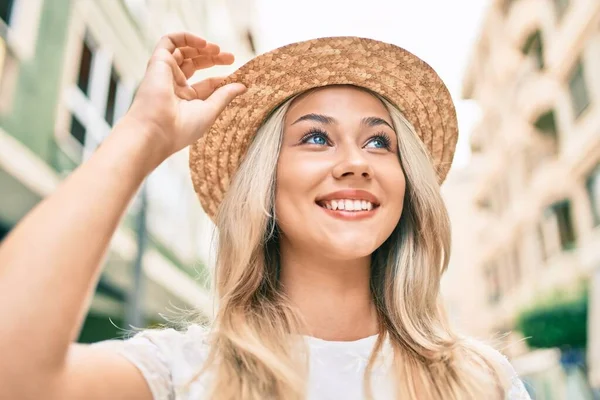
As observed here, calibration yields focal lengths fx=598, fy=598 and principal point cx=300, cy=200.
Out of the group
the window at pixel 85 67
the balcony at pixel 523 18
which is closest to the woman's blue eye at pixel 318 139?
the window at pixel 85 67

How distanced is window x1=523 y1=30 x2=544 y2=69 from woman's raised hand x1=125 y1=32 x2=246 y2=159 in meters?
16.9

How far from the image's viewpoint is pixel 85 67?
791 centimetres

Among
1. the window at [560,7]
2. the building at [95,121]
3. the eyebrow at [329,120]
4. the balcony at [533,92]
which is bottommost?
the eyebrow at [329,120]

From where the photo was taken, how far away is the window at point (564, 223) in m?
15.6

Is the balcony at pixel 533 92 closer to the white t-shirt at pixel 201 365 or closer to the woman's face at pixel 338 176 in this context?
the woman's face at pixel 338 176

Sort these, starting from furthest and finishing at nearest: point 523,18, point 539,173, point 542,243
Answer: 1. point 523,18
2. point 542,243
3. point 539,173

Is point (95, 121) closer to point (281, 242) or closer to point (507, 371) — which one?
point (281, 242)

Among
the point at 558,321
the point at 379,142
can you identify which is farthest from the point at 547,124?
the point at 379,142

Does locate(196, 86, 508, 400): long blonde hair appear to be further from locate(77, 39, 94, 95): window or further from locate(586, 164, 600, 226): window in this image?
locate(586, 164, 600, 226): window

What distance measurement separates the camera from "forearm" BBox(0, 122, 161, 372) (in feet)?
3.38

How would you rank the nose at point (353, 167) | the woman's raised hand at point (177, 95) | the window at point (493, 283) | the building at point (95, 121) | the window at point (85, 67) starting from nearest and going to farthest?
the woman's raised hand at point (177, 95)
the nose at point (353, 167)
the building at point (95, 121)
the window at point (85, 67)
the window at point (493, 283)

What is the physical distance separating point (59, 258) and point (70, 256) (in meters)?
0.02

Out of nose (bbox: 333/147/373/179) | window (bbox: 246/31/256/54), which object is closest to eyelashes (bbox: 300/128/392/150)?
nose (bbox: 333/147/373/179)

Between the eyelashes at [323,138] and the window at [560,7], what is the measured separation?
560 inches
